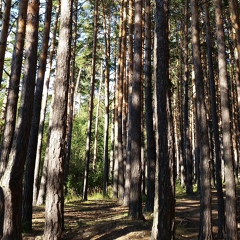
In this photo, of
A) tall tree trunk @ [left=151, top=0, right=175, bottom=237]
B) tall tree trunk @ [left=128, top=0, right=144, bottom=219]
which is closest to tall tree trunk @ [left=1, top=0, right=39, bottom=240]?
tall tree trunk @ [left=151, top=0, right=175, bottom=237]

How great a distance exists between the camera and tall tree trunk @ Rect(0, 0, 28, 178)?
811 cm

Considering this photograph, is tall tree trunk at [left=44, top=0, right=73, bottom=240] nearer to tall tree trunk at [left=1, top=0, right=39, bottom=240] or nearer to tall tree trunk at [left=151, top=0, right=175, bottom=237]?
tall tree trunk at [left=1, top=0, right=39, bottom=240]

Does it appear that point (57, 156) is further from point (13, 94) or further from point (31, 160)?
point (13, 94)

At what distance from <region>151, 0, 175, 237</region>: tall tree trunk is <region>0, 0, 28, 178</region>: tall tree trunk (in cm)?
423

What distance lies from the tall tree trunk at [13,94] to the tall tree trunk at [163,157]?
13.9ft

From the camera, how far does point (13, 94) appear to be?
8.64 meters

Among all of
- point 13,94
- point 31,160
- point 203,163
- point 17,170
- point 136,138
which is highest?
point 13,94

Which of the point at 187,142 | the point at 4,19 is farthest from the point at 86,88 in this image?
the point at 4,19

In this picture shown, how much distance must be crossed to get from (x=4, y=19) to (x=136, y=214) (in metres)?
7.52

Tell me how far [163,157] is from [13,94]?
16.1 ft

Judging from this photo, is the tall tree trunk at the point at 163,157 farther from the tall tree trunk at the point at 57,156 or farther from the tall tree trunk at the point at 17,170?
the tall tree trunk at the point at 17,170

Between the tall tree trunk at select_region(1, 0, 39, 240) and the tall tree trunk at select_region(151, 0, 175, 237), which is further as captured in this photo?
the tall tree trunk at select_region(1, 0, 39, 240)

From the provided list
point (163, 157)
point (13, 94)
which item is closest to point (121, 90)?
point (13, 94)

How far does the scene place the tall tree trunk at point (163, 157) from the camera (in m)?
6.02
